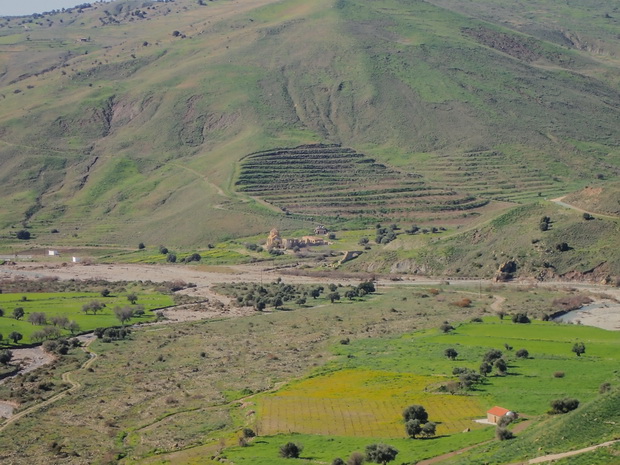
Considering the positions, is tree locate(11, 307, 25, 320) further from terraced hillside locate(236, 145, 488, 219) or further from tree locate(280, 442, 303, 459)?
terraced hillside locate(236, 145, 488, 219)

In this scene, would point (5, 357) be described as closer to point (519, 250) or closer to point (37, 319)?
point (37, 319)

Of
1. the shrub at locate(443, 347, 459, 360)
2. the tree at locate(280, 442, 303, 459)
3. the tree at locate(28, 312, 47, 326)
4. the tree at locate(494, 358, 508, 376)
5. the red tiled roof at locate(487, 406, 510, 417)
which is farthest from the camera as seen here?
the tree at locate(28, 312, 47, 326)

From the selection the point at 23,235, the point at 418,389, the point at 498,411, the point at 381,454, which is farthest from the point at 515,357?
the point at 23,235

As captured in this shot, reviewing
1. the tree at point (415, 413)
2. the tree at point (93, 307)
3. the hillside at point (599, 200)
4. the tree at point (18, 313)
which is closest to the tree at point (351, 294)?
the tree at point (93, 307)

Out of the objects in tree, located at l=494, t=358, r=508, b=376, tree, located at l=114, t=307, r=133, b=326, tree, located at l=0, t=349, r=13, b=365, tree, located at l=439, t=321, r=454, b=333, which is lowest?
tree, located at l=439, t=321, r=454, b=333

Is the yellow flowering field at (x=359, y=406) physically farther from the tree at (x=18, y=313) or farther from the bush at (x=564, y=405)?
the tree at (x=18, y=313)

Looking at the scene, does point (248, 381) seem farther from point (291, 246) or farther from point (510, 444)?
point (291, 246)

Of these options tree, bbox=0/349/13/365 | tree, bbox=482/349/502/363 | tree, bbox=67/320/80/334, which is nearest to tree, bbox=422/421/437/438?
tree, bbox=482/349/502/363
